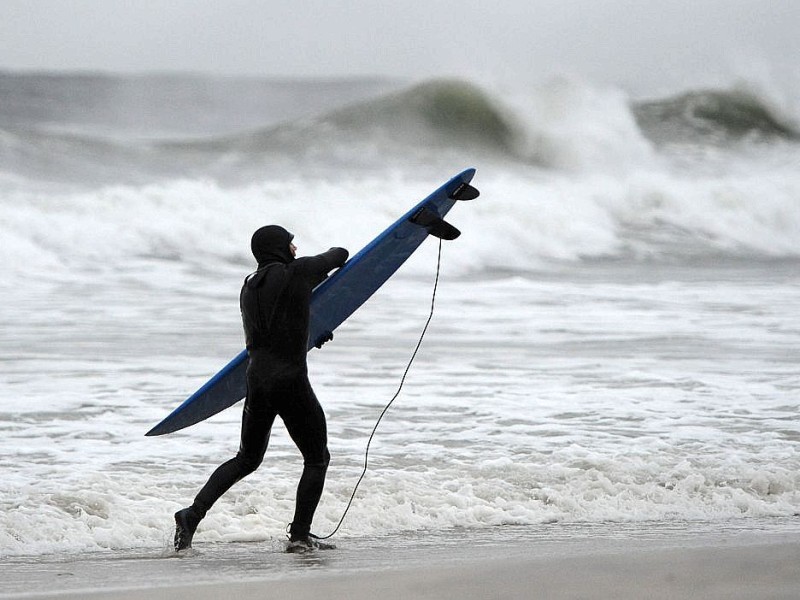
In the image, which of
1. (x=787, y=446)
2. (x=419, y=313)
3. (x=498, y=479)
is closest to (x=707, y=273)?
(x=419, y=313)

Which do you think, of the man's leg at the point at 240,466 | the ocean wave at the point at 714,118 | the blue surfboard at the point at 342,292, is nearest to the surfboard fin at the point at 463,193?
the blue surfboard at the point at 342,292

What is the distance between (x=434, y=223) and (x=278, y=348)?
885 mm

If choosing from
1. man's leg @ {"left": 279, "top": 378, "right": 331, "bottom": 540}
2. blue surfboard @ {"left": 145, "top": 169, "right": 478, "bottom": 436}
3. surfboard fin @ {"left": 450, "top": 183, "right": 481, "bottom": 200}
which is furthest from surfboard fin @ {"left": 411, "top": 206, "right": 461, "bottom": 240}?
man's leg @ {"left": 279, "top": 378, "right": 331, "bottom": 540}

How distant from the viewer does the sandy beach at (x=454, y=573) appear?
3408mm

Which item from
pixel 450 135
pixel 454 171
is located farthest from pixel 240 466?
pixel 450 135

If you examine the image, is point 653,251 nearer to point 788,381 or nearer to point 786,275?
point 786,275

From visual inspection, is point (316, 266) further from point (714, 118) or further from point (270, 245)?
point (714, 118)

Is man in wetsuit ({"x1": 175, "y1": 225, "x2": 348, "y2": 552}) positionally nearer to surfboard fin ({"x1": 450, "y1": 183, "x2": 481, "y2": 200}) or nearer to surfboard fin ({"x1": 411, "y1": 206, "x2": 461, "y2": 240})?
surfboard fin ({"x1": 411, "y1": 206, "x2": 461, "y2": 240})

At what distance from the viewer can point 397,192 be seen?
24172 mm

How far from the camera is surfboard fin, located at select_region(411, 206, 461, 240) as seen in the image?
4.54 meters

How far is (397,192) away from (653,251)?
5757mm

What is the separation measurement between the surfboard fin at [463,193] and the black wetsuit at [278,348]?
0.75 m

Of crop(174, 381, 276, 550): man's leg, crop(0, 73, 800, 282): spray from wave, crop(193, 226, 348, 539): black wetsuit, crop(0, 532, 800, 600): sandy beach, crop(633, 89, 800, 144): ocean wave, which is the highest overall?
crop(633, 89, 800, 144): ocean wave

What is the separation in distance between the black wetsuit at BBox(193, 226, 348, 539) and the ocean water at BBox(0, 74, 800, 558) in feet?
2.27
